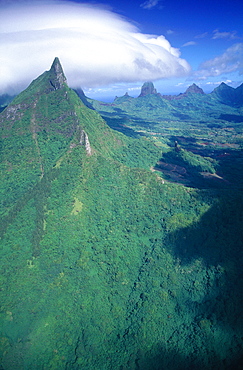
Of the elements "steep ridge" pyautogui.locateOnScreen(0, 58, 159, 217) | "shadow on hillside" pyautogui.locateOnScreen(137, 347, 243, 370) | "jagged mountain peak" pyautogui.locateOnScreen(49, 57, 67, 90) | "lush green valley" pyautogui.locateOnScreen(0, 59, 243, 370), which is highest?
"jagged mountain peak" pyautogui.locateOnScreen(49, 57, 67, 90)

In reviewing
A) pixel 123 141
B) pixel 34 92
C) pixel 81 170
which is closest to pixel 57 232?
pixel 81 170

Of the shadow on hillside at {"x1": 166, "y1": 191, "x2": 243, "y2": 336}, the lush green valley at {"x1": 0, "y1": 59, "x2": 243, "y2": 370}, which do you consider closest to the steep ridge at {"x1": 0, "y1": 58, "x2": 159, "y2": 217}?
the lush green valley at {"x1": 0, "y1": 59, "x2": 243, "y2": 370}

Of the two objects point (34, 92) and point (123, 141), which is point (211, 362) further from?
point (34, 92)

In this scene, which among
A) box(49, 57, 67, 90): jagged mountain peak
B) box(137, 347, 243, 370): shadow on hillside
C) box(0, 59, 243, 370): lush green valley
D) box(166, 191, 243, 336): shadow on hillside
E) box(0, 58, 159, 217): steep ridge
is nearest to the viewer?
box(137, 347, 243, 370): shadow on hillside

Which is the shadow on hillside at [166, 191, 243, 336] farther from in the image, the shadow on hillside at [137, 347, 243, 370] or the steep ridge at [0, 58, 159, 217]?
the steep ridge at [0, 58, 159, 217]

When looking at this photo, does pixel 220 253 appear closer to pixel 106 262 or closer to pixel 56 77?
pixel 106 262

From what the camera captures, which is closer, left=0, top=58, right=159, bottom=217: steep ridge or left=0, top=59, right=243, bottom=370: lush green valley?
left=0, top=59, right=243, bottom=370: lush green valley

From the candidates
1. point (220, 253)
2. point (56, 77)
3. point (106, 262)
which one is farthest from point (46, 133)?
point (220, 253)

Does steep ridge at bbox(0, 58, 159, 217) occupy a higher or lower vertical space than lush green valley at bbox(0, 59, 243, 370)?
higher
